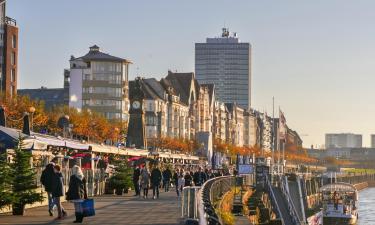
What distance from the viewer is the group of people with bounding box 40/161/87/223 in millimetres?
30087

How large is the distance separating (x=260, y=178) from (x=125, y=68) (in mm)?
108676

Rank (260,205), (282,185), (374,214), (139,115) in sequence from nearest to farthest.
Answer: (260,205), (282,185), (139,115), (374,214)

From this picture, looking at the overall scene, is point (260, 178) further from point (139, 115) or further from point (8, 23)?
point (8, 23)

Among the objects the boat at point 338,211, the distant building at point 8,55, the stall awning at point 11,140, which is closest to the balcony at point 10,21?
the distant building at point 8,55

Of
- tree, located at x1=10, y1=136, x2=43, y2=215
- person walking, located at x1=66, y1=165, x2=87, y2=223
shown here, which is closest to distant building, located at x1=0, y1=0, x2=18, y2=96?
tree, located at x1=10, y1=136, x2=43, y2=215

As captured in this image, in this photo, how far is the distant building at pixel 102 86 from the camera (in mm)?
179750

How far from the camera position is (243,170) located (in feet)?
252

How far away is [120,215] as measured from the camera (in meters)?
34.9

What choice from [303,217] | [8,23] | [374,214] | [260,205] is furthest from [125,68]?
[260,205]

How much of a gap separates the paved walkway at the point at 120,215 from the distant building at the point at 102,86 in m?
135

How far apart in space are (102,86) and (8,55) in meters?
44.6

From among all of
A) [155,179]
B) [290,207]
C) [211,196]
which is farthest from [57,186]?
[290,207]

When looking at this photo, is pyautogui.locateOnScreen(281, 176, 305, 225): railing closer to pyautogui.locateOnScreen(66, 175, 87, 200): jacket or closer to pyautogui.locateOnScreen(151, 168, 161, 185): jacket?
pyautogui.locateOnScreen(151, 168, 161, 185): jacket

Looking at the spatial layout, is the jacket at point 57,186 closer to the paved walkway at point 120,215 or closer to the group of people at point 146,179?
the paved walkway at point 120,215
